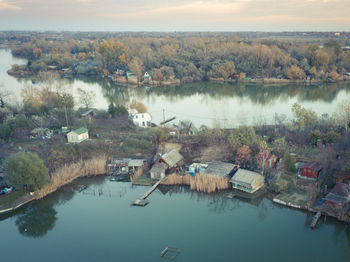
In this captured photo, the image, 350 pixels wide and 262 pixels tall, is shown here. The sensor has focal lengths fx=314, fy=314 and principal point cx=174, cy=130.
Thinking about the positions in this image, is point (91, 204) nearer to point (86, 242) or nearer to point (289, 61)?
point (86, 242)

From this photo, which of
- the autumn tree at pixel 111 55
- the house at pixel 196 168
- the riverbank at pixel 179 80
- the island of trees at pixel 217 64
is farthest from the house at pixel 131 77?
the house at pixel 196 168

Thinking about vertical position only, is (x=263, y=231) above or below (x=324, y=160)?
below

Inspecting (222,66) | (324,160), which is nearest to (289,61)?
(222,66)

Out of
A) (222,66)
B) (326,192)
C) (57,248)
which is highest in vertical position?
(222,66)

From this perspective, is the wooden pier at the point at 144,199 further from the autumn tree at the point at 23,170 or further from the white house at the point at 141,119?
the white house at the point at 141,119

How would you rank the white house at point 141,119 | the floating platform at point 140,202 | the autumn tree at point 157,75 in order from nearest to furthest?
the floating platform at point 140,202
the white house at point 141,119
the autumn tree at point 157,75

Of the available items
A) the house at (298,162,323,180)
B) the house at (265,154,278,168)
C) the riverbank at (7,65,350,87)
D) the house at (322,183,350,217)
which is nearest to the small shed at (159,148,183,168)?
the house at (265,154,278,168)
